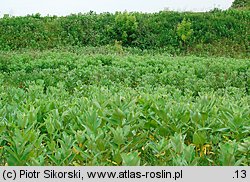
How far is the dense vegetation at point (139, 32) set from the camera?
21.8m

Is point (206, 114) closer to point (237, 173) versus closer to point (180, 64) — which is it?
point (237, 173)

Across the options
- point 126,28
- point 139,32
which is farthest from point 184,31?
point 126,28

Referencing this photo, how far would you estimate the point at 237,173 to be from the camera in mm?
2336

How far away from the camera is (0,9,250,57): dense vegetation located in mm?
21766

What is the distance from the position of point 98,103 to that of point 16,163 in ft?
3.98

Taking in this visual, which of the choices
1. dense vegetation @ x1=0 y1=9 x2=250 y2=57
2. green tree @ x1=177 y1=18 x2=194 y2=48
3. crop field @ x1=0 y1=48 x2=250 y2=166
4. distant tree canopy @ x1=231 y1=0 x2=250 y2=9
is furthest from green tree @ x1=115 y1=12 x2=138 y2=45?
crop field @ x1=0 y1=48 x2=250 y2=166

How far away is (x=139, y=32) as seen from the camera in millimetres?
22906

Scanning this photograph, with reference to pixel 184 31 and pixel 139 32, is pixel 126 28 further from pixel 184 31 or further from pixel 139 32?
pixel 184 31

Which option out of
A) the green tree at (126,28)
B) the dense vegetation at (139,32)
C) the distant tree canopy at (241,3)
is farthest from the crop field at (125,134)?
the distant tree canopy at (241,3)

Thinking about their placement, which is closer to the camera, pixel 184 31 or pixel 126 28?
pixel 184 31

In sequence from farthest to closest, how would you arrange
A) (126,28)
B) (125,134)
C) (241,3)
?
(241,3)
(126,28)
(125,134)

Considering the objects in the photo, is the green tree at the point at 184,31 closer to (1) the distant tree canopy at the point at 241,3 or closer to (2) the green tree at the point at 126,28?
(2) the green tree at the point at 126,28

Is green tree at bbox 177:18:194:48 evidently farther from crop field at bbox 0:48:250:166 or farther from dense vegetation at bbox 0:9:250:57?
crop field at bbox 0:48:250:166

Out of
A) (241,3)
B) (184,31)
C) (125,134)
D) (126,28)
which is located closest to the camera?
(125,134)
